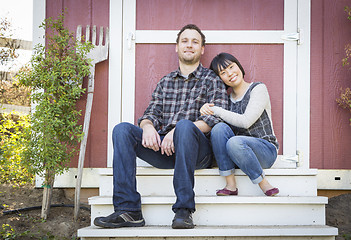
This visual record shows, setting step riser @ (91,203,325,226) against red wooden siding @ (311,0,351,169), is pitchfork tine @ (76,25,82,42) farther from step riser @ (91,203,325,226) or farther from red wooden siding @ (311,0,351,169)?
red wooden siding @ (311,0,351,169)

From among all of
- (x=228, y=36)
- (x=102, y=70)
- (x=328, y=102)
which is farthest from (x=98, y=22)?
(x=328, y=102)

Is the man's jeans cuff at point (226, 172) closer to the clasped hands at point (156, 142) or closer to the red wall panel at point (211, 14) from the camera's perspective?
the clasped hands at point (156, 142)

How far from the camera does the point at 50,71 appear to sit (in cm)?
272

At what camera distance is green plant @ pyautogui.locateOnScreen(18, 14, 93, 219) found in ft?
8.70

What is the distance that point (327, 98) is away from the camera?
3.06 meters

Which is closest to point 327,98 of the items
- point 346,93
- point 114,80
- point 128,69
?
point 346,93

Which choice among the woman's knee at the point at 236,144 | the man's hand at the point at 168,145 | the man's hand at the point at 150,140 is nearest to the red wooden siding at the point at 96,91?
the man's hand at the point at 150,140

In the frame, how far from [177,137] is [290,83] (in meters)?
1.30

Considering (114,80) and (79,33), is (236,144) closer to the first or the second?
(114,80)

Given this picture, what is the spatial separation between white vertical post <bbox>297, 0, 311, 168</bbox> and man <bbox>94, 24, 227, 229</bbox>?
2.56 ft

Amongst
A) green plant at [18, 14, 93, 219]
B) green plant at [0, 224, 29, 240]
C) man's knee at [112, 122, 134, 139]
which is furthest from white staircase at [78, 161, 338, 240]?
green plant at [0, 224, 29, 240]

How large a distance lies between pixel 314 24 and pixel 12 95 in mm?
3670

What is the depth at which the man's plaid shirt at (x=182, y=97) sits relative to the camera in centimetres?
263

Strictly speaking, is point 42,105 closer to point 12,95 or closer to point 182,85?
point 182,85
